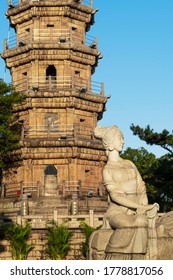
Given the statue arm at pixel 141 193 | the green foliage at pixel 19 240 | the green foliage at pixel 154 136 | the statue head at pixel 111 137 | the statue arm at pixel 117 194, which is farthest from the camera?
the green foliage at pixel 154 136

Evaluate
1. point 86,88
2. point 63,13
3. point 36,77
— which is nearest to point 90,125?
point 86,88

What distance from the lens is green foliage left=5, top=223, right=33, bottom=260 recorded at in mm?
21766

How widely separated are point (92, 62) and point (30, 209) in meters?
11.9

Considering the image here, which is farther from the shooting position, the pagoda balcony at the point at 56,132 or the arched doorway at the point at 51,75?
the arched doorway at the point at 51,75

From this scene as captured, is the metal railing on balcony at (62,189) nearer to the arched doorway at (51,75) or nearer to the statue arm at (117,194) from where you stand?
the arched doorway at (51,75)

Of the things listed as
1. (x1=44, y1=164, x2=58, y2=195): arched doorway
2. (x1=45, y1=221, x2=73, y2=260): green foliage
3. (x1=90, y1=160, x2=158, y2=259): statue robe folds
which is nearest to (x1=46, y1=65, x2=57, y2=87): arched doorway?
(x1=44, y1=164, x2=58, y2=195): arched doorway

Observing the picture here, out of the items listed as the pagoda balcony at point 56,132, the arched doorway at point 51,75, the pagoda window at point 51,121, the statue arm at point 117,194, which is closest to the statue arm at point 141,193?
the statue arm at point 117,194

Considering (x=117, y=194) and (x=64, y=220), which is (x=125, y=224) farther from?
(x=64, y=220)

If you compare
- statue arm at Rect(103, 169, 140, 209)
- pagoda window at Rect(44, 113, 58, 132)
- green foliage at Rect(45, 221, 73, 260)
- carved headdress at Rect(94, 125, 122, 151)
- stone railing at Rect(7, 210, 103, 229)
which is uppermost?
pagoda window at Rect(44, 113, 58, 132)

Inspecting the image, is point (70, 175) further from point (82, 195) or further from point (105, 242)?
point (105, 242)

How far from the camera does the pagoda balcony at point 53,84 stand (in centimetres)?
3306

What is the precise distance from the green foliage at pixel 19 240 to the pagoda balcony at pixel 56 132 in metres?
10.5

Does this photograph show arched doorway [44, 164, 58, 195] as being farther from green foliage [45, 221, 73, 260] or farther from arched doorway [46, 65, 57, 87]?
green foliage [45, 221, 73, 260]

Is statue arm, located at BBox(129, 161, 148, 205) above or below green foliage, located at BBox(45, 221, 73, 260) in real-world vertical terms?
above
